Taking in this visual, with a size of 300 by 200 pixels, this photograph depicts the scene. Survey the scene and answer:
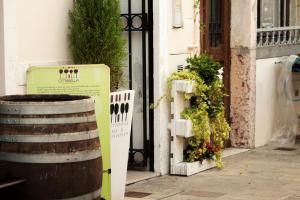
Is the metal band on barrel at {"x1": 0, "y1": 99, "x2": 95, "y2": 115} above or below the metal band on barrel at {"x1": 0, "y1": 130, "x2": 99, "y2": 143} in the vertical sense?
above

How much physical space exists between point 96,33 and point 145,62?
52.3 inches

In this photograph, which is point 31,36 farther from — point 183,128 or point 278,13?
point 278,13

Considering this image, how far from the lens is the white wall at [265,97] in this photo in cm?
1120

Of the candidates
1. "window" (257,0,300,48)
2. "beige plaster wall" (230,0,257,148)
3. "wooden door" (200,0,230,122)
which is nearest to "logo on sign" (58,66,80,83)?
"wooden door" (200,0,230,122)

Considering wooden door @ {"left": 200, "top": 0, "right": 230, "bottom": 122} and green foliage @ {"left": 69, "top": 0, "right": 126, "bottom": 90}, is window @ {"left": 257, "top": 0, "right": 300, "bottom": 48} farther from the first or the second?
green foliage @ {"left": 69, "top": 0, "right": 126, "bottom": 90}

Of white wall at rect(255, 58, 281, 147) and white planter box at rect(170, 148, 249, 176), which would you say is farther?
white wall at rect(255, 58, 281, 147)

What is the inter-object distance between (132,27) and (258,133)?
315 cm

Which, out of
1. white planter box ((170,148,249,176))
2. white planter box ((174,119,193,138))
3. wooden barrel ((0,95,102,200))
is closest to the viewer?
wooden barrel ((0,95,102,200))

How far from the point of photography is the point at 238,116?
36.0 feet

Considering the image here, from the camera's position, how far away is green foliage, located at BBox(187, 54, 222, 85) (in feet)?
29.6

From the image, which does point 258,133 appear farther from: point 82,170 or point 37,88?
point 82,170

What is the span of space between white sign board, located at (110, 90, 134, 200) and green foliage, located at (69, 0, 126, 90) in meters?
0.35

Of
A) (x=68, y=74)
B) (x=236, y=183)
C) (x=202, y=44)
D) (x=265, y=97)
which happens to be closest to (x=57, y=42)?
(x=68, y=74)

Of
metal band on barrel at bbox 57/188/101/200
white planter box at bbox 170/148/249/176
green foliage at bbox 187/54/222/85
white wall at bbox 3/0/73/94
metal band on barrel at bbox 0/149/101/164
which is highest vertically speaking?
white wall at bbox 3/0/73/94
